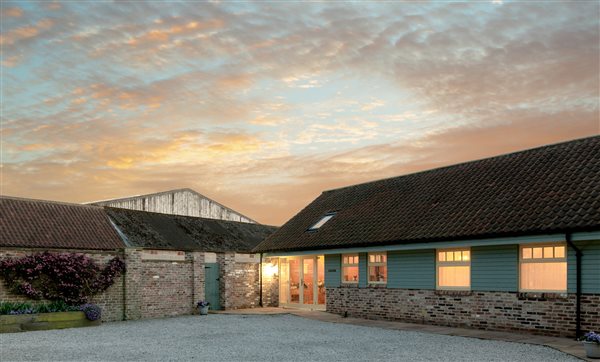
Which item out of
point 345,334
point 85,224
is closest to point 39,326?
point 85,224

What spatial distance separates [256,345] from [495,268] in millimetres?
7054

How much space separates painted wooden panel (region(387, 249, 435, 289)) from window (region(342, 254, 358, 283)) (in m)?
2.02

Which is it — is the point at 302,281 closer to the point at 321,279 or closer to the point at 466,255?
the point at 321,279

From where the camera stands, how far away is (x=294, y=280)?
26500mm

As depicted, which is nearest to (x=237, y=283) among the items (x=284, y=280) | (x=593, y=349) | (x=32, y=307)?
(x=284, y=280)

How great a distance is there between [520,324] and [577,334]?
1640 millimetres

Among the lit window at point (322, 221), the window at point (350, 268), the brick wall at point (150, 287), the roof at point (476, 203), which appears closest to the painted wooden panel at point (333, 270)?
the window at point (350, 268)

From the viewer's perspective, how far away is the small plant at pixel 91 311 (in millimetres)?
20125

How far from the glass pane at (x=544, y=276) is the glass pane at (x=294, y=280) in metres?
11.7

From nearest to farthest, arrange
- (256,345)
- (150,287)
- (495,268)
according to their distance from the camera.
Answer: (256,345) → (495,268) → (150,287)

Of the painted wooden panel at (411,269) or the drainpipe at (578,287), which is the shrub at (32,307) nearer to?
the painted wooden panel at (411,269)

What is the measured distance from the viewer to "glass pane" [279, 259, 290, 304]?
88.5ft

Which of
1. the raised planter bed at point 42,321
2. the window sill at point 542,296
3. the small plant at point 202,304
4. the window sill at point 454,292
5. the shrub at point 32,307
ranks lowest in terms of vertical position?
the small plant at point 202,304

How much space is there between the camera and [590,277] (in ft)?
47.6
